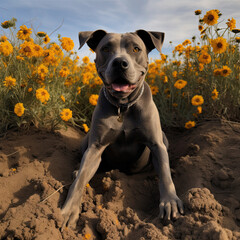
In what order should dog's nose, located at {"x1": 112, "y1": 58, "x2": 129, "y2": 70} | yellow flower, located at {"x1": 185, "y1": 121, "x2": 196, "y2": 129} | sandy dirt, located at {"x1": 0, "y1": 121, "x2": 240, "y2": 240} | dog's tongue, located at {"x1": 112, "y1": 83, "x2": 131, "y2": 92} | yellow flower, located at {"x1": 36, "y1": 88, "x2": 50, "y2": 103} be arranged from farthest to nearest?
1. yellow flower, located at {"x1": 185, "y1": 121, "x2": 196, "y2": 129}
2. yellow flower, located at {"x1": 36, "y1": 88, "x2": 50, "y2": 103}
3. dog's tongue, located at {"x1": 112, "y1": 83, "x2": 131, "y2": 92}
4. dog's nose, located at {"x1": 112, "y1": 58, "x2": 129, "y2": 70}
5. sandy dirt, located at {"x1": 0, "y1": 121, "x2": 240, "y2": 240}

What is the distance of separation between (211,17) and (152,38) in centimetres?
170

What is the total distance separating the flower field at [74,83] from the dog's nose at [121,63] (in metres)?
1.37

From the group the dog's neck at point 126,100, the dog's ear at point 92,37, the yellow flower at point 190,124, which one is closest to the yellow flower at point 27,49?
the dog's ear at point 92,37

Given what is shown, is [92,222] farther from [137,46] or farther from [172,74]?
[172,74]

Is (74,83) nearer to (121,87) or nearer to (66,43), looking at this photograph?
(66,43)

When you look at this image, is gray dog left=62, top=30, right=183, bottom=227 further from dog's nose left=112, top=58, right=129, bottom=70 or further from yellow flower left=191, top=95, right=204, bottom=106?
yellow flower left=191, top=95, right=204, bottom=106

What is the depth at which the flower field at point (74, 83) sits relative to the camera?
3506mm

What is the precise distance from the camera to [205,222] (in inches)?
75.2

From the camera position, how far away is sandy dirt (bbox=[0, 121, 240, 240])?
73.7 inches

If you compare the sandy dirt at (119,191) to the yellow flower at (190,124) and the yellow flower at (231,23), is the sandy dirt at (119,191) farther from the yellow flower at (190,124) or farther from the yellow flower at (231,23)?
the yellow flower at (231,23)

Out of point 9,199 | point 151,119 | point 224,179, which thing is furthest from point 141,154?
point 9,199

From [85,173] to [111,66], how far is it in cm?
107

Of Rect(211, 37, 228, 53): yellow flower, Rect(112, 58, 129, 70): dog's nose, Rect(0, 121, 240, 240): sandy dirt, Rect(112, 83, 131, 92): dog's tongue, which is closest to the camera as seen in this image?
Rect(0, 121, 240, 240): sandy dirt

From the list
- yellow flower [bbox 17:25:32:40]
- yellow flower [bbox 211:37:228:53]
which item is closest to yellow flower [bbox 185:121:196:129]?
yellow flower [bbox 211:37:228:53]
